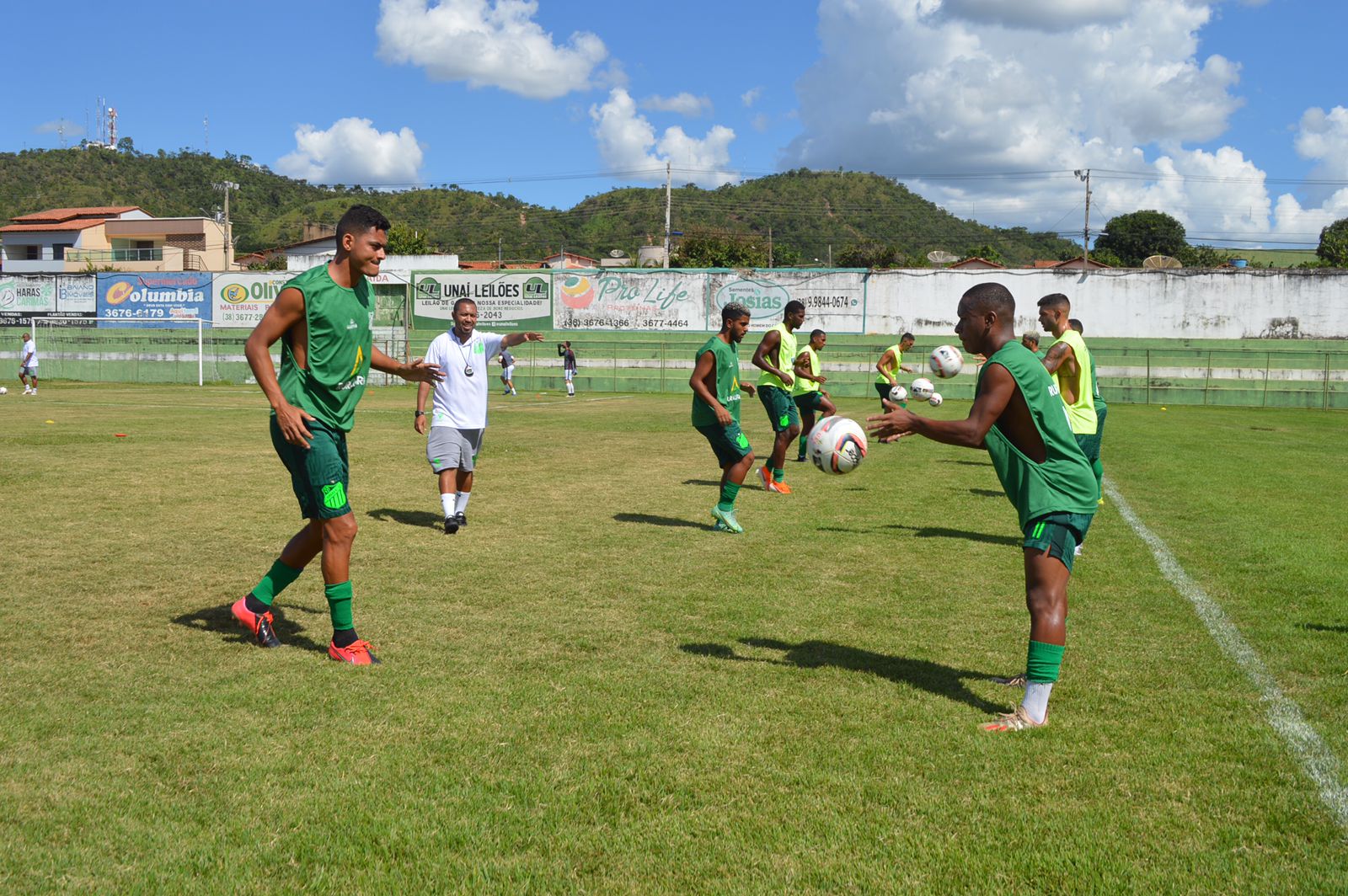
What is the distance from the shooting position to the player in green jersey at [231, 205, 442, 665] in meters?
5.45

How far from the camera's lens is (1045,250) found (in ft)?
406

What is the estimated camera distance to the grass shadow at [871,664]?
518 cm

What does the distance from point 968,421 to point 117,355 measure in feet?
141

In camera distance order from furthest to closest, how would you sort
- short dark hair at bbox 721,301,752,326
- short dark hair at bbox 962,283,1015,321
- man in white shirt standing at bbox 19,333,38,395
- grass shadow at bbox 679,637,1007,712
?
man in white shirt standing at bbox 19,333,38,395 < short dark hair at bbox 721,301,752,326 < grass shadow at bbox 679,637,1007,712 < short dark hair at bbox 962,283,1015,321

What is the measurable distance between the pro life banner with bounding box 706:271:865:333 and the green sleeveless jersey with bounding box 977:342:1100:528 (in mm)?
41164

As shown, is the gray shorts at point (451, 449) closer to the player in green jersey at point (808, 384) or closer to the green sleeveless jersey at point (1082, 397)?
the player in green jersey at point (808, 384)

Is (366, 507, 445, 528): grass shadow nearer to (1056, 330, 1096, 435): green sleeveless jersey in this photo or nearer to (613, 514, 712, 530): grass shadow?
(613, 514, 712, 530): grass shadow

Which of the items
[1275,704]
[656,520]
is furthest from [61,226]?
[1275,704]

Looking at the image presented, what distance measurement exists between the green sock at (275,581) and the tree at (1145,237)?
10191 cm

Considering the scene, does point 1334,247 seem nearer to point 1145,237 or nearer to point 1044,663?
point 1145,237

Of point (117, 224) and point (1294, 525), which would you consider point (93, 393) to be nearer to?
point (1294, 525)

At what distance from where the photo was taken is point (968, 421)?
4.70 m

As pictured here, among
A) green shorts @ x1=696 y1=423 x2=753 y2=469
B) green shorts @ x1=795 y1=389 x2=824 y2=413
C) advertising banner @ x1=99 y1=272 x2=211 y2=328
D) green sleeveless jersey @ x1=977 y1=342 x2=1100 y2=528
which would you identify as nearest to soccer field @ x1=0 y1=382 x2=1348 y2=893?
green shorts @ x1=696 y1=423 x2=753 y2=469

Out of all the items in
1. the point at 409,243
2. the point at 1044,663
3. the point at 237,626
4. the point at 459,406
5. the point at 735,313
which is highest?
the point at 409,243
